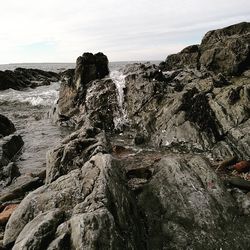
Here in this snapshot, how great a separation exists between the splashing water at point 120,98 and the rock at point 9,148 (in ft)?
20.8

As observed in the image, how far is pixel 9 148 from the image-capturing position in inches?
736

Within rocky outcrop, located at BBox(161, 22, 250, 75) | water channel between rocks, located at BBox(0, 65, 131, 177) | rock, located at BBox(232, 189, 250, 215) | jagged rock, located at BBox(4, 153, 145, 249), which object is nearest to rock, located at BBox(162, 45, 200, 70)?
rocky outcrop, located at BBox(161, 22, 250, 75)

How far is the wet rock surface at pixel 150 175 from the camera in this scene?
7.51 meters

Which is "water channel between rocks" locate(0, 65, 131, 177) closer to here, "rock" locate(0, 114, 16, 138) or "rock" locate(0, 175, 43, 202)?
"rock" locate(0, 114, 16, 138)

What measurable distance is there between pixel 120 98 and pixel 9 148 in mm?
8591

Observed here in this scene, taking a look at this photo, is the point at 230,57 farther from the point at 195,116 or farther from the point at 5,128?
the point at 5,128

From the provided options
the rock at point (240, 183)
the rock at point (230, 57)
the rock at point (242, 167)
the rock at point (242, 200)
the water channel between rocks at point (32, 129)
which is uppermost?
the rock at point (230, 57)

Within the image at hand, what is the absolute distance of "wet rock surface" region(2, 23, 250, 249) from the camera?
7.51 metres

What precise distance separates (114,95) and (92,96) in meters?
1.92

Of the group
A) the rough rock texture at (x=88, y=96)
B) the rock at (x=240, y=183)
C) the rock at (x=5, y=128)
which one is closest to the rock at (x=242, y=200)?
the rock at (x=240, y=183)

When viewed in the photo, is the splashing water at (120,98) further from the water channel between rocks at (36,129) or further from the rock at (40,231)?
the rock at (40,231)

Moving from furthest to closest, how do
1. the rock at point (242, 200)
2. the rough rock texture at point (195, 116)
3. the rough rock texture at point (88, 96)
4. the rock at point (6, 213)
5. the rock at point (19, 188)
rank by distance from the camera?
the rough rock texture at point (88, 96) → the rough rock texture at point (195, 116) → the rock at point (19, 188) → the rock at point (6, 213) → the rock at point (242, 200)

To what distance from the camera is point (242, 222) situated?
8.71m

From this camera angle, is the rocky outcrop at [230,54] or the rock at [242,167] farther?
the rocky outcrop at [230,54]
